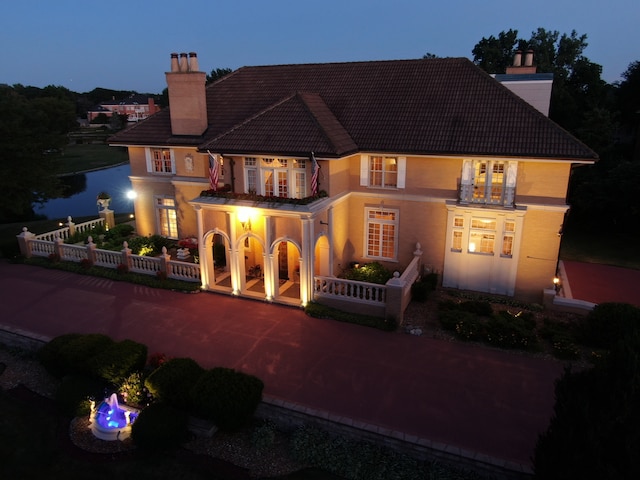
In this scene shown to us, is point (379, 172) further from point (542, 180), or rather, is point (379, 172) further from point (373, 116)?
point (542, 180)

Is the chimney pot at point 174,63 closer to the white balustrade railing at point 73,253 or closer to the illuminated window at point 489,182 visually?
the white balustrade railing at point 73,253

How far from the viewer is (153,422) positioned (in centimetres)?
1223

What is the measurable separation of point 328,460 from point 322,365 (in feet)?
12.6

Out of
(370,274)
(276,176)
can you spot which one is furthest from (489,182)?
(276,176)

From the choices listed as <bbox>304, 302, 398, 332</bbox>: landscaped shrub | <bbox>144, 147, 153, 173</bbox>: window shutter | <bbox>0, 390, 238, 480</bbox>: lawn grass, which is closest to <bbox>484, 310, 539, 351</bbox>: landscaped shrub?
<bbox>304, 302, 398, 332</bbox>: landscaped shrub

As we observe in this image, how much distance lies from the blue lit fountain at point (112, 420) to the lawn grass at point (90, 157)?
67.7 meters

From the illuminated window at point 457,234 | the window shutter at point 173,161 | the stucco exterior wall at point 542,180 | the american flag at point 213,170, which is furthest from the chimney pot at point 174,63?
the stucco exterior wall at point 542,180

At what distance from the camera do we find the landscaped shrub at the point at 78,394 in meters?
13.7

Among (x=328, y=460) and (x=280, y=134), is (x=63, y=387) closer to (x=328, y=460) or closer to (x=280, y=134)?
(x=328, y=460)

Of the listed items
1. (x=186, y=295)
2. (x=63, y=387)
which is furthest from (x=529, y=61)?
(x=63, y=387)

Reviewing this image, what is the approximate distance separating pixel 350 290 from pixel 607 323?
30.1ft

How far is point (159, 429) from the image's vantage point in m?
12.1

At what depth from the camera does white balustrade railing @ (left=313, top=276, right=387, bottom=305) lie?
18.3 metres

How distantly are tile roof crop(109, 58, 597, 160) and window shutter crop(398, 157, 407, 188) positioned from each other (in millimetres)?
716
